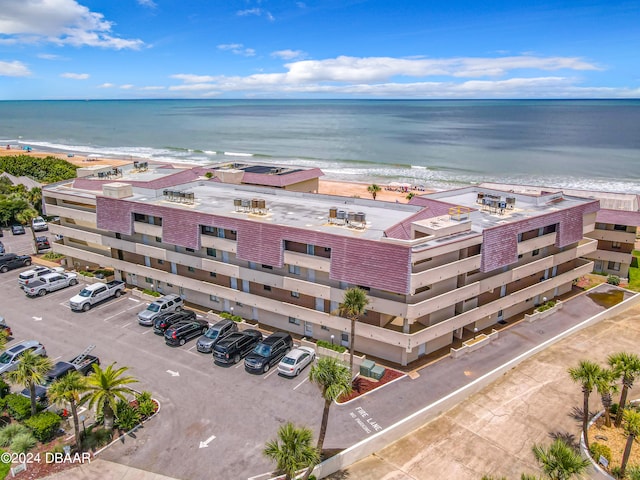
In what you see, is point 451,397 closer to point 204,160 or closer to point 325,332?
point 325,332

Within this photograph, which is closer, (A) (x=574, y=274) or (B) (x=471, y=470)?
(B) (x=471, y=470)

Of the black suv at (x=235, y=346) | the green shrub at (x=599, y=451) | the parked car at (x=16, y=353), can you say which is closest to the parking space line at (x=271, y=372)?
the black suv at (x=235, y=346)

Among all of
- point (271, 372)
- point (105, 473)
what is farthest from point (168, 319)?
point (105, 473)

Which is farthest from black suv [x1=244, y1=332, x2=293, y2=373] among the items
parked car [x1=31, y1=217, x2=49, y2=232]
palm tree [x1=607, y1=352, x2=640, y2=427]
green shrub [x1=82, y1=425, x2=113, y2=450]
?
parked car [x1=31, y1=217, x2=49, y2=232]

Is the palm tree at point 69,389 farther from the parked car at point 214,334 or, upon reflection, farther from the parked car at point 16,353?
the parked car at point 214,334

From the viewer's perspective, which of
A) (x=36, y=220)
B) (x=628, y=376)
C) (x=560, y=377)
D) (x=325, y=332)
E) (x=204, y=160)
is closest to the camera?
(x=628, y=376)

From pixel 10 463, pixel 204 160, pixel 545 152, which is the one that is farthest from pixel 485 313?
pixel 545 152
